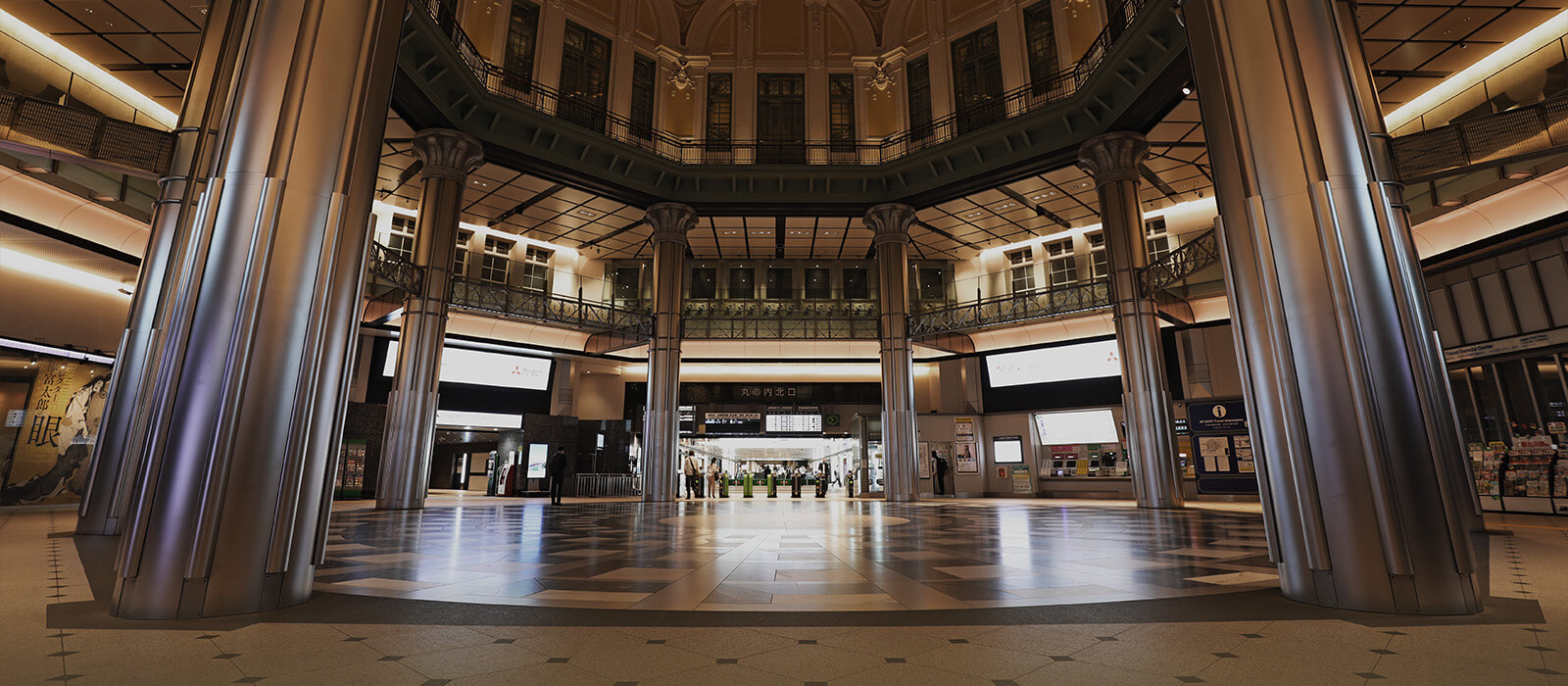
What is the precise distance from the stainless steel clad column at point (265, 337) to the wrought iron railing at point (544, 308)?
1625 centimetres

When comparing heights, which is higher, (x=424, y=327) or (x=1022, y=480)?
(x=424, y=327)

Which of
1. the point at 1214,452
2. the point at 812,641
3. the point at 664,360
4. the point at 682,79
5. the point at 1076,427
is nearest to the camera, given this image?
the point at 812,641

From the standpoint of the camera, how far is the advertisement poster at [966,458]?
25.2 metres

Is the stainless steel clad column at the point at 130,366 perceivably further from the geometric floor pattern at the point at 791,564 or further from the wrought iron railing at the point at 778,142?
the wrought iron railing at the point at 778,142

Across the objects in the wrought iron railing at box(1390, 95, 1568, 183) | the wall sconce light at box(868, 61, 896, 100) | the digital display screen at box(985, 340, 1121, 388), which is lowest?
the wrought iron railing at box(1390, 95, 1568, 183)

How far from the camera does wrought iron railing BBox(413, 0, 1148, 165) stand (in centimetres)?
1717

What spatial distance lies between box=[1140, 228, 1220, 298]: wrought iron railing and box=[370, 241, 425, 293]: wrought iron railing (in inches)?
683

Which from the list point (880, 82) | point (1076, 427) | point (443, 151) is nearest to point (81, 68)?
point (443, 151)

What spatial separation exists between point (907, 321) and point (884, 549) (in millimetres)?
14026

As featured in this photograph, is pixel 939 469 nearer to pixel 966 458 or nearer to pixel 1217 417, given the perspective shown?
pixel 966 458

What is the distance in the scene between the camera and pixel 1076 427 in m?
24.1

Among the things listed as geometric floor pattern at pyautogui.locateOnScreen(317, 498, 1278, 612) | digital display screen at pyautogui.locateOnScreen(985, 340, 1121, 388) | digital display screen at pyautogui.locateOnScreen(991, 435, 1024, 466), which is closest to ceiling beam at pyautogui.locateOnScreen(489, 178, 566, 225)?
geometric floor pattern at pyautogui.locateOnScreen(317, 498, 1278, 612)

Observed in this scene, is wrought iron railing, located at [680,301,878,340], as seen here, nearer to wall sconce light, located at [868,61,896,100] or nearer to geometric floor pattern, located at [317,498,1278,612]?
wall sconce light, located at [868,61,896,100]

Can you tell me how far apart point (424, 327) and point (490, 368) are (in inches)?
414
